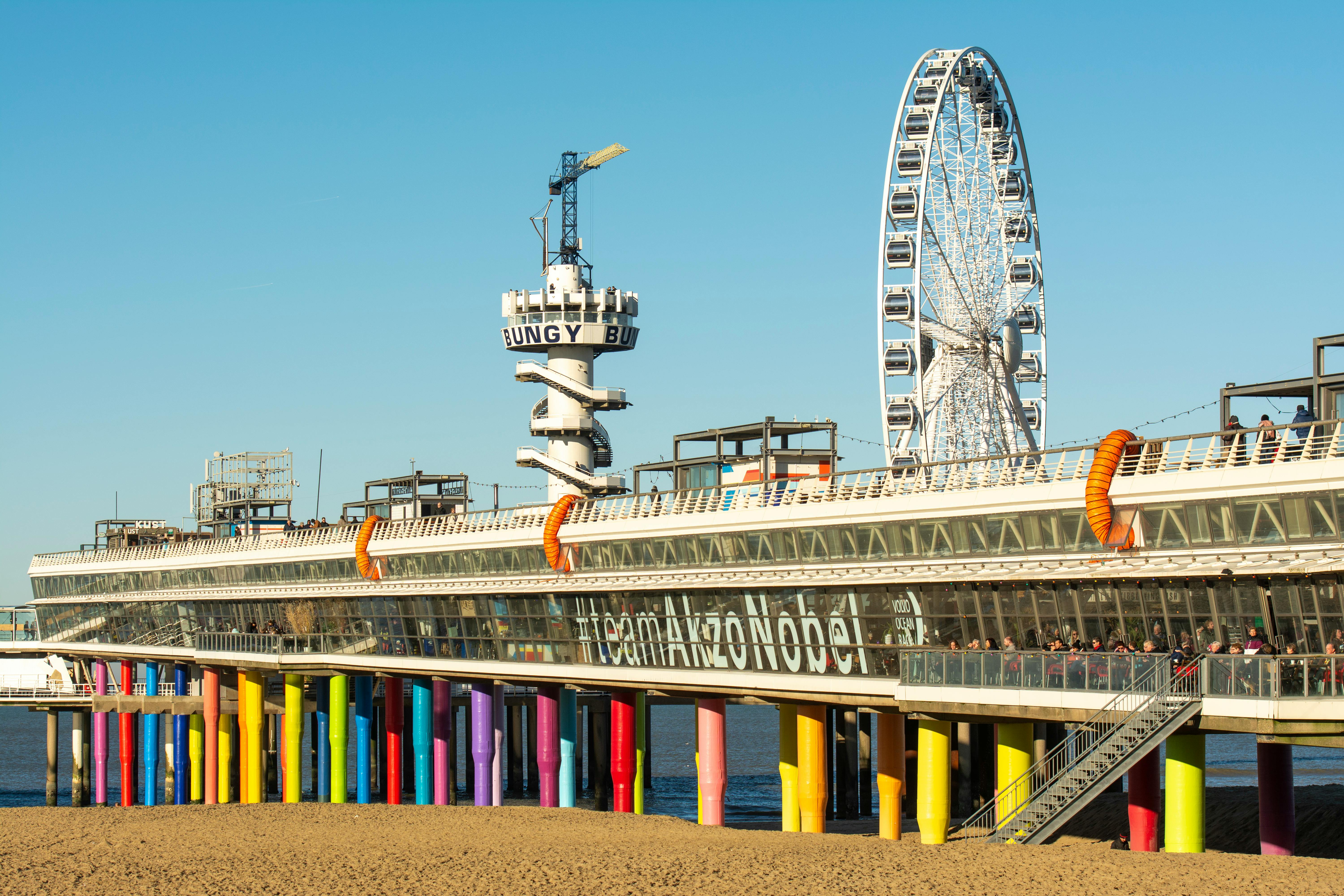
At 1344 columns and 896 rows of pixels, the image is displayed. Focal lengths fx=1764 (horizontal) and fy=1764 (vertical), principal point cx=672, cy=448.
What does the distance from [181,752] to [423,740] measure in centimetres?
2544

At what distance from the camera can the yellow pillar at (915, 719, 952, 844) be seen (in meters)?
41.9

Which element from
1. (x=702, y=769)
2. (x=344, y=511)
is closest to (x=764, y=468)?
(x=702, y=769)

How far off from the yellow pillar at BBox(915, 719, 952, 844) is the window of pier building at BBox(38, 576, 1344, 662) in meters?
2.09

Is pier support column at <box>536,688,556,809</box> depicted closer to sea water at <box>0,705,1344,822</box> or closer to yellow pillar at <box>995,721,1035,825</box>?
sea water at <box>0,705,1344,822</box>

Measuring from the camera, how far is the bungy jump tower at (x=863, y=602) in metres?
34.7

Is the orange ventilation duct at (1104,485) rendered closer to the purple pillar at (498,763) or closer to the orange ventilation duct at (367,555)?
the purple pillar at (498,763)

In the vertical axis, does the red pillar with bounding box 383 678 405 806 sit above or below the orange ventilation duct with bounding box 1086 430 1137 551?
below

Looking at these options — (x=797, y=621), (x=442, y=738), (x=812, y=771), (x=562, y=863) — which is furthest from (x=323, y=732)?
(x=562, y=863)

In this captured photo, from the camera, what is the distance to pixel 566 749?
6162 centimetres

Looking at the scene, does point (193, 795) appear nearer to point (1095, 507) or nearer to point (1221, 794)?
point (1221, 794)

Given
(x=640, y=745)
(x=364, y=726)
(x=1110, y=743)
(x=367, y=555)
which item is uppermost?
(x=367, y=555)

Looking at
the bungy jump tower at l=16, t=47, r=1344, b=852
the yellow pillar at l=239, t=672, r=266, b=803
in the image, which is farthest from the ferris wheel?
the yellow pillar at l=239, t=672, r=266, b=803

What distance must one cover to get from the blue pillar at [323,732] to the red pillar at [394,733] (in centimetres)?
446

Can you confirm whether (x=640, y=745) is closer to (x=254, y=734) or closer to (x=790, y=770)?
(x=254, y=734)
